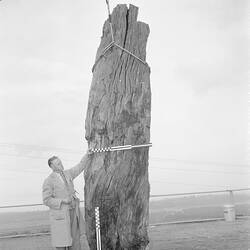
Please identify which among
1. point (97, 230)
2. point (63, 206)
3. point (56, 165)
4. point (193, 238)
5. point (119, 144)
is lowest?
point (193, 238)

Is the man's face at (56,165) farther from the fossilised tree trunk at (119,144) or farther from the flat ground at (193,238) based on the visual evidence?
the flat ground at (193,238)

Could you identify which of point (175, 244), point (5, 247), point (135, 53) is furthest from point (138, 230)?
point (5, 247)

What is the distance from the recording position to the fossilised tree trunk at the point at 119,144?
5590 mm

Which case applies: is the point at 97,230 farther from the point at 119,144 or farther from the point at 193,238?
the point at 193,238

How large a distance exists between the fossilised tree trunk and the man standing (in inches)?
19.7

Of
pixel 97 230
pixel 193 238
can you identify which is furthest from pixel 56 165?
pixel 193 238

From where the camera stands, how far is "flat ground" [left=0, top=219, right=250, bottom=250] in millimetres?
9555

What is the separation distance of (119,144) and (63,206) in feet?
4.09

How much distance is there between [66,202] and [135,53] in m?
1.97

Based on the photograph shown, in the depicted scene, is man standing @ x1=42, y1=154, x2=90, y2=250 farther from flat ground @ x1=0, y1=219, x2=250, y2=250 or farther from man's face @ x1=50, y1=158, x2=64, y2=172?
flat ground @ x1=0, y1=219, x2=250, y2=250

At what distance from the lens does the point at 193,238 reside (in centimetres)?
1055

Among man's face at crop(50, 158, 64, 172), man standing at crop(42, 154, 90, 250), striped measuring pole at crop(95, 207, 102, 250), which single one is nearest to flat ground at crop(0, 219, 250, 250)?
man standing at crop(42, 154, 90, 250)

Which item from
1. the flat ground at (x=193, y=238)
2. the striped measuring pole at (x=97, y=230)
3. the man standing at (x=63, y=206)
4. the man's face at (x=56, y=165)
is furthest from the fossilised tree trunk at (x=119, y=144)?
the flat ground at (x=193, y=238)

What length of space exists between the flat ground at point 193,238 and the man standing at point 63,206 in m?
2.55
